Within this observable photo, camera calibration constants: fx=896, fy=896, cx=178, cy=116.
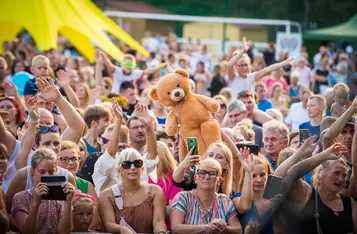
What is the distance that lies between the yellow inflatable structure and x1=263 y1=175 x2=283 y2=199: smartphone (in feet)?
39.6

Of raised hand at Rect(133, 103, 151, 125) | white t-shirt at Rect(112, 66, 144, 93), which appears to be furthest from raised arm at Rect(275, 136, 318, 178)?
white t-shirt at Rect(112, 66, 144, 93)

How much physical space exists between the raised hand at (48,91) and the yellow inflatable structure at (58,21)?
9809mm

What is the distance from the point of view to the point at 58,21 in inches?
774

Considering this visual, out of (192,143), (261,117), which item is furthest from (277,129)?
(261,117)

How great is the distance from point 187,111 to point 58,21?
11380mm

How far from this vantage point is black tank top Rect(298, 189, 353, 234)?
6.97m

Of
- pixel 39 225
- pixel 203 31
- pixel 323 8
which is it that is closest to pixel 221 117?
pixel 39 225

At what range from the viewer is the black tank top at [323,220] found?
6.97 meters

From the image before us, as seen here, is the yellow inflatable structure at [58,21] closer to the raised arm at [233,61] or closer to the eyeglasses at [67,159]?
the raised arm at [233,61]

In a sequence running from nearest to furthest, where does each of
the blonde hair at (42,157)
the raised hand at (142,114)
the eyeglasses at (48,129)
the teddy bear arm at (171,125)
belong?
the blonde hair at (42,157) < the eyeglasses at (48,129) < the raised hand at (142,114) < the teddy bear arm at (171,125)

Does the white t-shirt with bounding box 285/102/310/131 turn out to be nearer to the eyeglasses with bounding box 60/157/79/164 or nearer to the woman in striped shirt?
the eyeglasses with bounding box 60/157/79/164

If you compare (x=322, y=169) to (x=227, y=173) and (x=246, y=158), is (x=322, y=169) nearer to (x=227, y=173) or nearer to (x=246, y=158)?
(x=246, y=158)

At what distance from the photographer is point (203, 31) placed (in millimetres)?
39875

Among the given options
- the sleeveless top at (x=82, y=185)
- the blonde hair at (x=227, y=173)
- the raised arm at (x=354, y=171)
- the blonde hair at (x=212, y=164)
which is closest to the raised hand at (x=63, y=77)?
the sleeveless top at (x=82, y=185)
